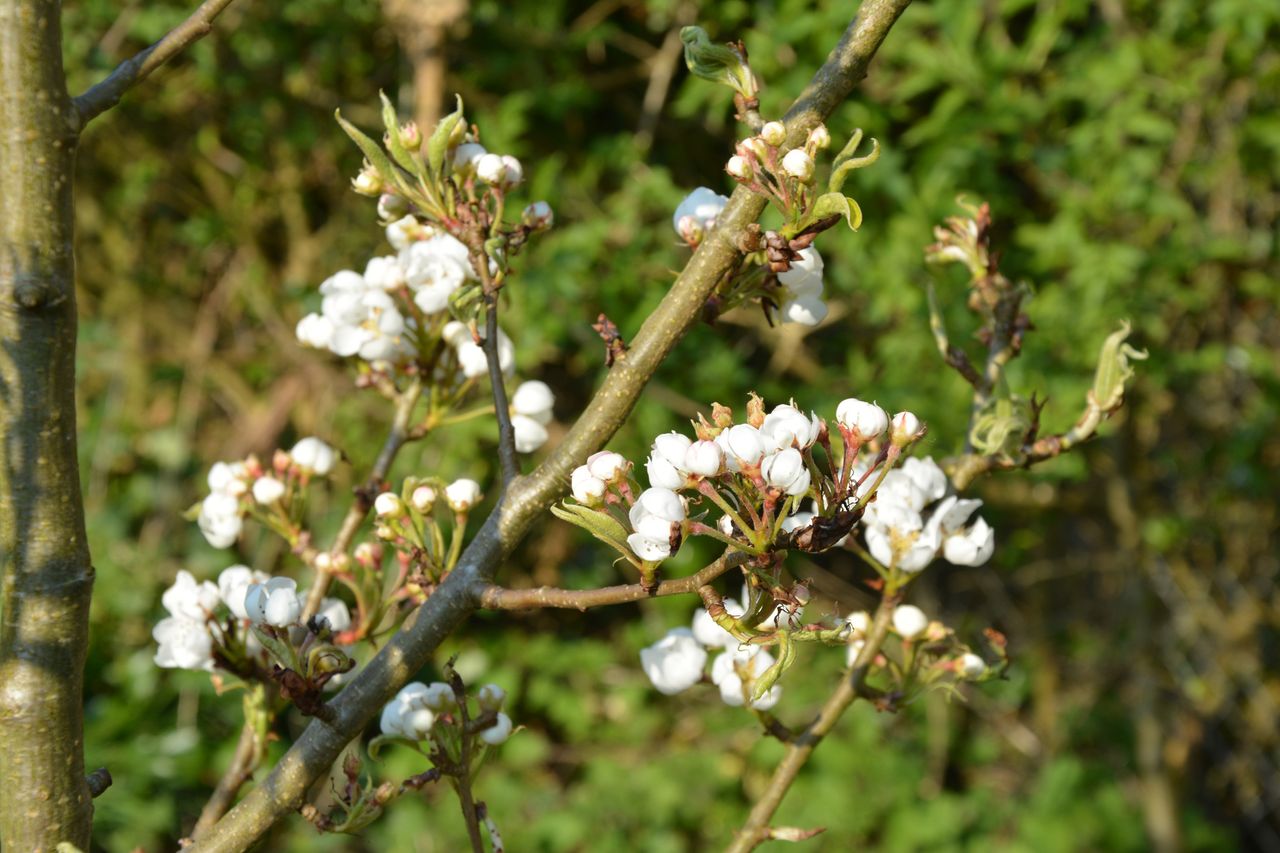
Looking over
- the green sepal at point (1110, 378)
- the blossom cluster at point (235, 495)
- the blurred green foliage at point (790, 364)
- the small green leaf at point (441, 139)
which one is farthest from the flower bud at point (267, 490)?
the blurred green foliage at point (790, 364)

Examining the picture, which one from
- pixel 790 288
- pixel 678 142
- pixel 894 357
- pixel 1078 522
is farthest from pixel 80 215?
pixel 790 288

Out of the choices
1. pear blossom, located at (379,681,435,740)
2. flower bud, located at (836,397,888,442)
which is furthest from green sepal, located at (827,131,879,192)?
pear blossom, located at (379,681,435,740)

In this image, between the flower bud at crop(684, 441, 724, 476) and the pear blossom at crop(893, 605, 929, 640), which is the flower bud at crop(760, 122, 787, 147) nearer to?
the flower bud at crop(684, 441, 724, 476)

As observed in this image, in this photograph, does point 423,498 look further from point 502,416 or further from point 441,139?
point 441,139

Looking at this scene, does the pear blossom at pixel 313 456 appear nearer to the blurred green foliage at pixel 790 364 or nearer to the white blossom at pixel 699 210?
the white blossom at pixel 699 210

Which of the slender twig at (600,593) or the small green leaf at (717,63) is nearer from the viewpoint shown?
the slender twig at (600,593)

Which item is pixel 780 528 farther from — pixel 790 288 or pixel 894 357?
pixel 894 357

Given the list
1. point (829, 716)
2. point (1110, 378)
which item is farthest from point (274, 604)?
Result: point (1110, 378)
